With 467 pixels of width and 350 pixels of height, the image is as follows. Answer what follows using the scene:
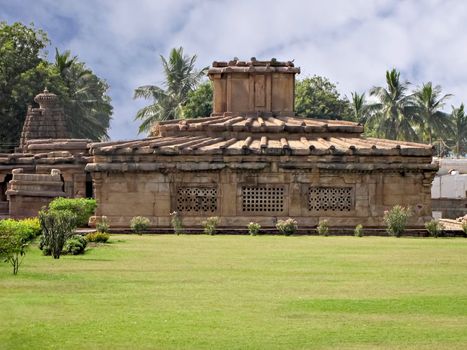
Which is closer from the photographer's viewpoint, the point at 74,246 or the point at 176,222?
the point at 74,246

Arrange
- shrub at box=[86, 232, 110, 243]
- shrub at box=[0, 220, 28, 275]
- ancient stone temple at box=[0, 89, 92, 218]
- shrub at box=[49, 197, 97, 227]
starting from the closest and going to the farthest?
1. shrub at box=[0, 220, 28, 275]
2. shrub at box=[86, 232, 110, 243]
3. shrub at box=[49, 197, 97, 227]
4. ancient stone temple at box=[0, 89, 92, 218]

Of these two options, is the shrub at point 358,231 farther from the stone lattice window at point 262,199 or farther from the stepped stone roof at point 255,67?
the stepped stone roof at point 255,67

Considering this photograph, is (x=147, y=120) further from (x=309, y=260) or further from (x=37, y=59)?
(x=309, y=260)

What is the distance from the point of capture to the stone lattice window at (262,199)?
34844 mm

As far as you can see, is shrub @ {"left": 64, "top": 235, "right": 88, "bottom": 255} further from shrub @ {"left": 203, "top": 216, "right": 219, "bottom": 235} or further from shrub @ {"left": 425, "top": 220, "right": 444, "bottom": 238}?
shrub @ {"left": 425, "top": 220, "right": 444, "bottom": 238}

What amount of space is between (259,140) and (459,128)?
186 feet

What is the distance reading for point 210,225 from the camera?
3139cm

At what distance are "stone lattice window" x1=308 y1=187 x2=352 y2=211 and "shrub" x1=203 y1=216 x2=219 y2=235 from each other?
11.9ft

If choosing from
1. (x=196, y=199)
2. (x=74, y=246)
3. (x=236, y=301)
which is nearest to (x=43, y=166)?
(x=196, y=199)

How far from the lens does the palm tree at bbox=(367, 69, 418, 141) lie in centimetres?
7906

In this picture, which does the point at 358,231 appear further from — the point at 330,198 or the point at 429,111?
the point at 429,111

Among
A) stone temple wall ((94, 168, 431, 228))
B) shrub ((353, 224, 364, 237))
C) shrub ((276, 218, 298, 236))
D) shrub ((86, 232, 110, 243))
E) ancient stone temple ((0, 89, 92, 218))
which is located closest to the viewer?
shrub ((86, 232, 110, 243))

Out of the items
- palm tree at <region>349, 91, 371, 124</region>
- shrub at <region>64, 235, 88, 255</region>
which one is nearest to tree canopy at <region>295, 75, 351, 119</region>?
palm tree at <region>349, 91, 371, 124</region>

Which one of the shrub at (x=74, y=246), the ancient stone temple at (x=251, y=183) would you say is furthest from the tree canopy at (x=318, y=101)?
the shrub at (x=74, y=246)
